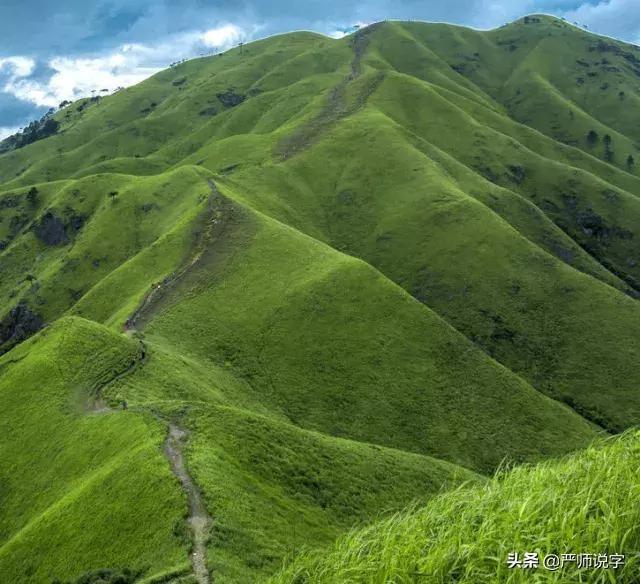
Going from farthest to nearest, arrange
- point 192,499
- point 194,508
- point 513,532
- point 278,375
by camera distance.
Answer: point 278,375, point 192,499, point 194,508, point 513,532

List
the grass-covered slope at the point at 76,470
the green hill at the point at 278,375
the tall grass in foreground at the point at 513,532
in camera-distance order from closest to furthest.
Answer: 1. the tall grass in foreground at the point at 513,532
2. the grass-covered slope at the point at 76,470
3. the green hill at the point at 278,375

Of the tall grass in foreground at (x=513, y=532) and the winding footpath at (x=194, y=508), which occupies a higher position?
the tall grass in foreground at (x=513, y=532)

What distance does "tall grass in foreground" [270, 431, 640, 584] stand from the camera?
1191 cm

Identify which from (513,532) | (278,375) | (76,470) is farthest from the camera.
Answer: (278,375)

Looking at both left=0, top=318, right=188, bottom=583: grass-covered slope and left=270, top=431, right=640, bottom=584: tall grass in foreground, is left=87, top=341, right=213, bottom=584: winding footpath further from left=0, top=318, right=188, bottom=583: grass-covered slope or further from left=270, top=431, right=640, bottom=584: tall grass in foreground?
left=270, top=431, right=640, bottom=584: tall grass in foreground

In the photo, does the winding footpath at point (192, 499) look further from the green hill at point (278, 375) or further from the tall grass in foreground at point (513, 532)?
the tall grass in foreground at point (513, 532)

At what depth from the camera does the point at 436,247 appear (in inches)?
6654

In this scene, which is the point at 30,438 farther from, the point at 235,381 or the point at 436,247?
the point at 436,247

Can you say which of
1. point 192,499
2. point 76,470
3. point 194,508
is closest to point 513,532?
point 194,508

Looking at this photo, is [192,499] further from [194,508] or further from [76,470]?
[76,470]

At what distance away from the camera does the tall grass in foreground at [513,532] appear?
469 inches

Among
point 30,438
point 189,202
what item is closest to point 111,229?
point 189,202

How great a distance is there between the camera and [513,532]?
12.9 metres

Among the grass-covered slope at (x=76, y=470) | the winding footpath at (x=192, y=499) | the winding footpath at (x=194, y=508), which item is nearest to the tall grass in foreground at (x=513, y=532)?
the winding footpath at (x=194, y=508)
